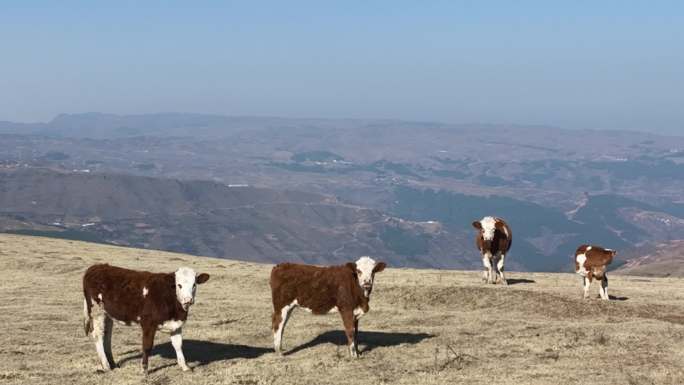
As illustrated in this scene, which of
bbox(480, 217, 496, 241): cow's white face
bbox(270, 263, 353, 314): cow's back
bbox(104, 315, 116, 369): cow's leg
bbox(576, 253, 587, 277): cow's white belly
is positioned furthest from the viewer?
bbox(480, 217, 496, 241): cow's white face

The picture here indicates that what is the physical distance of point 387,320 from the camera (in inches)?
1228

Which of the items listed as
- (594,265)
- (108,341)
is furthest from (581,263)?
(108,341)

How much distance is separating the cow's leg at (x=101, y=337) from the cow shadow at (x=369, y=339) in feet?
17.4

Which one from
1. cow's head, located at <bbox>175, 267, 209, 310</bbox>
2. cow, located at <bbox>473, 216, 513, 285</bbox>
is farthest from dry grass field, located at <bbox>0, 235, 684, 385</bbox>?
cow's head, located at <bbox>175, 267, 209, 310</bbox>

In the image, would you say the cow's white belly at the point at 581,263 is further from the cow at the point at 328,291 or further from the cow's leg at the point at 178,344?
the cow's leg at the point at 178,344

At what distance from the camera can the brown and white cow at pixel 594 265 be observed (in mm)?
35031

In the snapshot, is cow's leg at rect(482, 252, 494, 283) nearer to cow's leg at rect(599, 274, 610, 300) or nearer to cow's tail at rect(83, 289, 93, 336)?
cow's leg at rect(599, 274, 610, 300)

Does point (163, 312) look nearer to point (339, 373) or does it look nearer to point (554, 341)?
point (339, 373)

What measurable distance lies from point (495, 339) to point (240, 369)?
8.75 meters

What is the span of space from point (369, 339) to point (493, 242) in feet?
49.9

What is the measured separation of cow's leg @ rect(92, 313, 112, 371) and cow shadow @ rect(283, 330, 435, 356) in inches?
209

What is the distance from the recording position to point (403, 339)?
2638 centimetres

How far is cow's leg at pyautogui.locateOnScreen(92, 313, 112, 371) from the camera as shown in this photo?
2209 centimetres

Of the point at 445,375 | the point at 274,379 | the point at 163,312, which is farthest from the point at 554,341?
the point at 163,312
